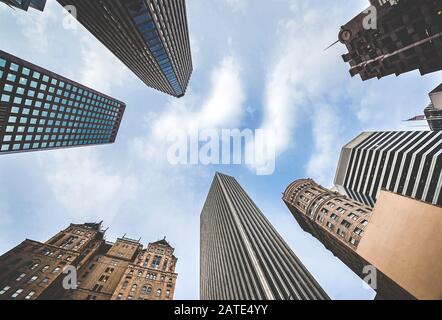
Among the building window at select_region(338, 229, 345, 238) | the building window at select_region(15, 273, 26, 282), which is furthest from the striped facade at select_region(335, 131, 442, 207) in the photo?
the building window at select_region(15, 273, 26, 282)

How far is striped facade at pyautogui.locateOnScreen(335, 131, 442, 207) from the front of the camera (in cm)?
4388

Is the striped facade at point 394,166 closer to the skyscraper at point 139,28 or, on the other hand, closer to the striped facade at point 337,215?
the striped facade at point 337,215

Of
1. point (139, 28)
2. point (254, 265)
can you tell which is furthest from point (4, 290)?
point (139, 28)

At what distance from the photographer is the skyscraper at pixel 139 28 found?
129 feet

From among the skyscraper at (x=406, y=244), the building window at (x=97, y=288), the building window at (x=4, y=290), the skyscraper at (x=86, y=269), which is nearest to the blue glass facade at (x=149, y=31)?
the skyscraper at (x=406, y=244)

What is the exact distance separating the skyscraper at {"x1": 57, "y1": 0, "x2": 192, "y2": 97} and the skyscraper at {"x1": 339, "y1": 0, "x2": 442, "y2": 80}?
3484cm

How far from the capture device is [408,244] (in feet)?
14.4

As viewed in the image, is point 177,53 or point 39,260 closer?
point 39,260

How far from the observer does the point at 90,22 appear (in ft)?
175

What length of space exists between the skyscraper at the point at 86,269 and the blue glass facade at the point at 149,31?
5429 centimetres

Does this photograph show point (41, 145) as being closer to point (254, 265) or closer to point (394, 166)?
point (254, 265)
